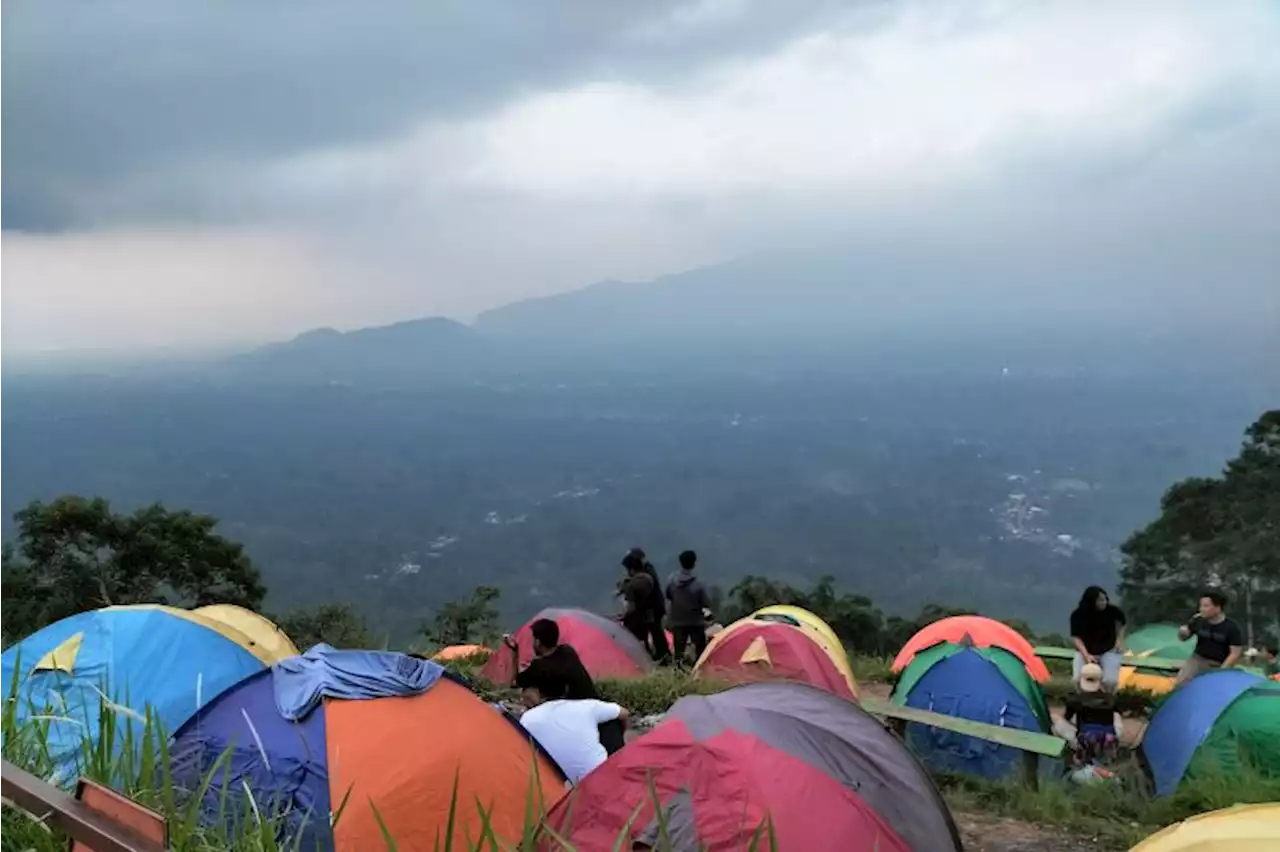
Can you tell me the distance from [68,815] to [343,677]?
2.64 metres

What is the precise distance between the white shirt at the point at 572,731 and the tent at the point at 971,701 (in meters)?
3.61

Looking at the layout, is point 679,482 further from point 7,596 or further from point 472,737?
point 472,737

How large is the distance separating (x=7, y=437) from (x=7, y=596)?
181 m

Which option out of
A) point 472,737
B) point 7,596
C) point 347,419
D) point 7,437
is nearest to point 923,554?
point 7,596

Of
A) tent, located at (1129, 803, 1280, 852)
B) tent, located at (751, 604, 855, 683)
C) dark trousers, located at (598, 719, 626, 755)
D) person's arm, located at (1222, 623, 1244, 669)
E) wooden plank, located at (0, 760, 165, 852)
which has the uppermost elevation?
wooden plank, located at (0, 760, 165, 852)

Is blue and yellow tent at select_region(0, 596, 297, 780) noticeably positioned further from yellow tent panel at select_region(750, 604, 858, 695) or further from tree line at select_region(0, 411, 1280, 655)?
tree line at select_region(0, 411, 1280, 655)

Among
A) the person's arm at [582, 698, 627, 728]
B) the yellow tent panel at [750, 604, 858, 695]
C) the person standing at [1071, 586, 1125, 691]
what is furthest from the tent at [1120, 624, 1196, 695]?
the person's arm at [582, 698, 627, 728]

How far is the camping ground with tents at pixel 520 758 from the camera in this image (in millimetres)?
2238

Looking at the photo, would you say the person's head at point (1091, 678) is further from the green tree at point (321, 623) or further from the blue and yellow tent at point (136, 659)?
the green tree at point (321, 623)

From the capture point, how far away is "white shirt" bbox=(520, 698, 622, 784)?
15.6 feet

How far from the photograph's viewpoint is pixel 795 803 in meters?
3.46

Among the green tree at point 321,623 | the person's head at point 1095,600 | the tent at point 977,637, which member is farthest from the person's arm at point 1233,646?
the green tree at point 321,623

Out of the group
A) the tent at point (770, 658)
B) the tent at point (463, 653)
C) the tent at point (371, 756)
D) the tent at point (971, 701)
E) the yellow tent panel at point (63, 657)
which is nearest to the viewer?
the tent at point (371, 756)

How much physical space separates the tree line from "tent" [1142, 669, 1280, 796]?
944 cm
